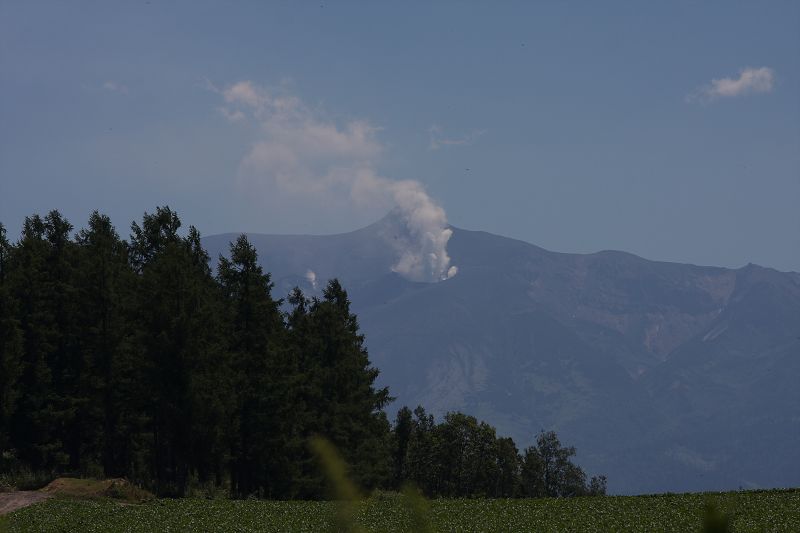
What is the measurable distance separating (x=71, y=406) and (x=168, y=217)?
17.6 m

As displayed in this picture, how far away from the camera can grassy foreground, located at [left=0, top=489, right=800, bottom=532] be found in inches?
1516

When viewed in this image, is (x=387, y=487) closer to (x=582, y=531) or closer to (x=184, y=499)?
(x=184, y=499)

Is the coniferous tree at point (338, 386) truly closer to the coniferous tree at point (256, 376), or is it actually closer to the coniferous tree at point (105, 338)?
the coniferous tree at point (256, 376)

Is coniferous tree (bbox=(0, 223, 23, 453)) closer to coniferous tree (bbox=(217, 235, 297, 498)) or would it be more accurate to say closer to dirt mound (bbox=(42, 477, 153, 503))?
dirt mound (bbox=(42, 477, 153, 503))

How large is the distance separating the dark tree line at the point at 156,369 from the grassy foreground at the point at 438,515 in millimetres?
8244

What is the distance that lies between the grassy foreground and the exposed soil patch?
1.07 metres

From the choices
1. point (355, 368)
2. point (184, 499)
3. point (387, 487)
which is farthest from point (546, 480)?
point (184, 499)

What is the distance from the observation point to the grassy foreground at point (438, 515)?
126 ft

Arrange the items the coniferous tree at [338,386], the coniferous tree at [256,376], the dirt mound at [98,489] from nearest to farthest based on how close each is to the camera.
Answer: the dirt mound at [98,489], the coniferous tree at [256,376], the coniferous tree at [338,386]

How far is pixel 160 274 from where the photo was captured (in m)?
52.6

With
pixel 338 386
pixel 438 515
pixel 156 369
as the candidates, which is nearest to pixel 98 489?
pixel 156 369

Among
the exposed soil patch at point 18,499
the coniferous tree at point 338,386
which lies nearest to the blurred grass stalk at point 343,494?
the exposed soil patch at point 18,499

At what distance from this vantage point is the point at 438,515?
44312mm

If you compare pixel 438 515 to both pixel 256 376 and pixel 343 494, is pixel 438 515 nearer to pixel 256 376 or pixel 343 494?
pixel 256 376
